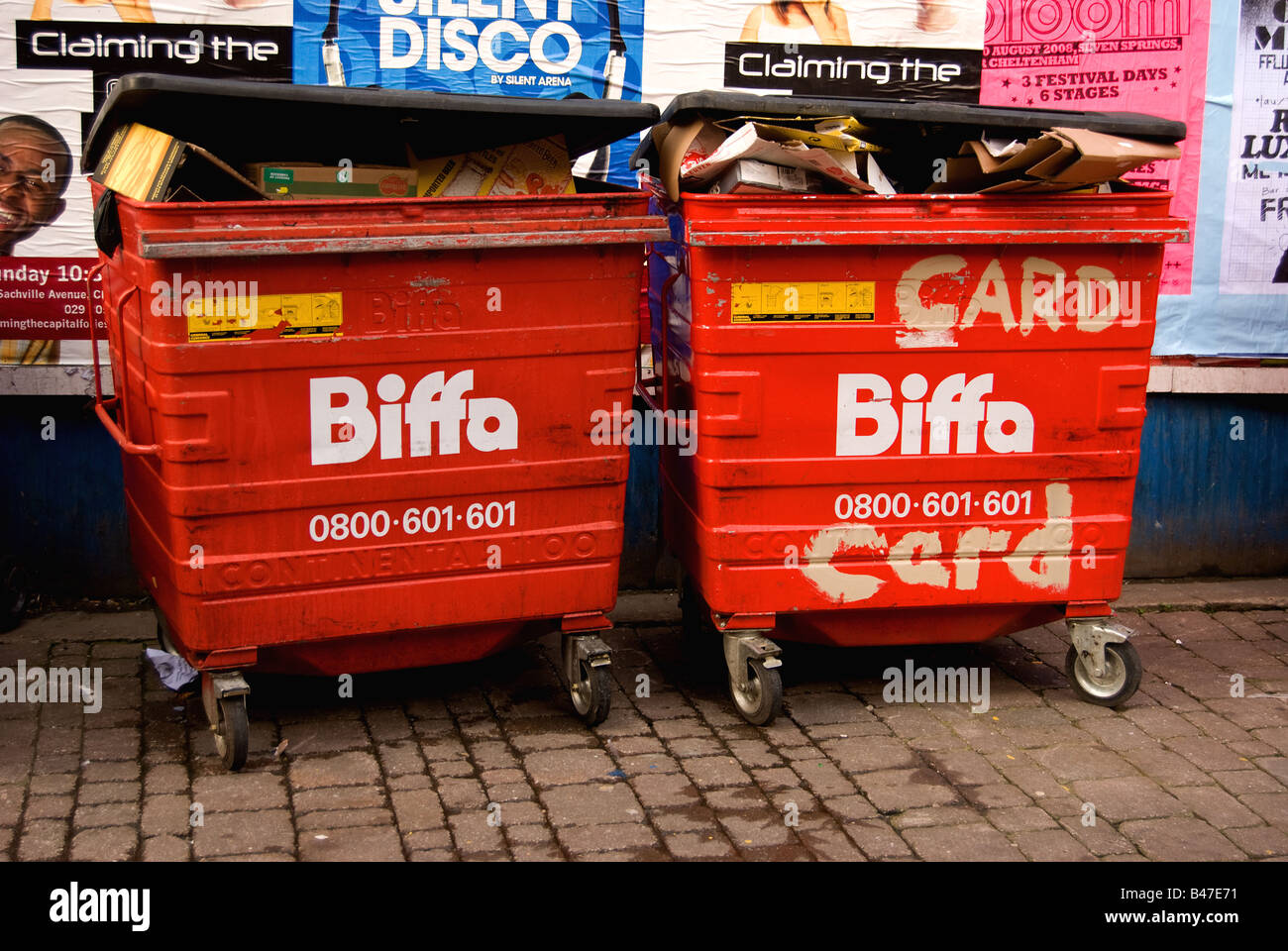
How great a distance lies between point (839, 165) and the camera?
4.22 m

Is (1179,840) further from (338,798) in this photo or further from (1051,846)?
(338,798)

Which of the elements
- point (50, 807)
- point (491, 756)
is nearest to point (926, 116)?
point (491, 756)

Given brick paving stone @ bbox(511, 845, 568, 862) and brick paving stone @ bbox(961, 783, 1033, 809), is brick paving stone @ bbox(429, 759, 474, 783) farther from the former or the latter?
brick paving stone @ bbox(961, 783, 1033, 809)

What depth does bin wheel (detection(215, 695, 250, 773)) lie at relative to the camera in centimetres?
399

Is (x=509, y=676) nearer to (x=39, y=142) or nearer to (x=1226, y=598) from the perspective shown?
(x=39, y=142)

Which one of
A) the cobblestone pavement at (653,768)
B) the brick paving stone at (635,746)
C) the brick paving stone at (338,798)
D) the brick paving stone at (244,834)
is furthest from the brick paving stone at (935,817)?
the brick paving stone at (244,834)

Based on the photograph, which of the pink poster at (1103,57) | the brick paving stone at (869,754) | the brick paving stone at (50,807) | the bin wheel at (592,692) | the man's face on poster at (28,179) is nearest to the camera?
the brick paving stone at (50,807)

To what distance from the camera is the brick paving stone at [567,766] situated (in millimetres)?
4070

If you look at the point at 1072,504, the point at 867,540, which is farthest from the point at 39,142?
the point at 1072,504

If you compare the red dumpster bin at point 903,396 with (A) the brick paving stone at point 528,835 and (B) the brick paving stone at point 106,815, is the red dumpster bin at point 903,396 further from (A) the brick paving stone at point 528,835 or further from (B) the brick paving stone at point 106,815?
(B) the brick paving stone at point 106,815

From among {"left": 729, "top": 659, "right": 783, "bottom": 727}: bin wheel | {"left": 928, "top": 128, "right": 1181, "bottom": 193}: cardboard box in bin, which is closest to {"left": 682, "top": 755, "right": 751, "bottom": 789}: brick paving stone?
{"left": 729, "top": 659, "right": 783, "bottom": 727}: bin wheel

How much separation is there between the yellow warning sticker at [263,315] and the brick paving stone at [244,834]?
4.30 feet

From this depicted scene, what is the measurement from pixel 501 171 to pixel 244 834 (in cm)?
213

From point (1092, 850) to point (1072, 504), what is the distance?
1.22 meters
